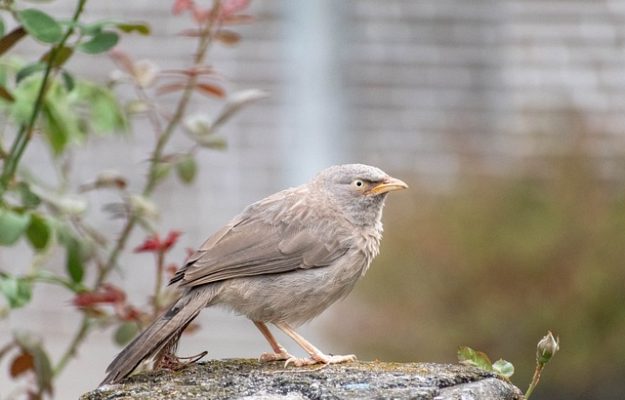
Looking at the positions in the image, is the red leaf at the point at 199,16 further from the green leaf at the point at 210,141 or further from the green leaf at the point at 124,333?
the green leaf at the point at 124,333

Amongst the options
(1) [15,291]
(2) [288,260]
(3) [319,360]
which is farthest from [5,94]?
(3) [319,360]

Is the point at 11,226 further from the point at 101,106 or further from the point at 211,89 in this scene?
the point at 211,89

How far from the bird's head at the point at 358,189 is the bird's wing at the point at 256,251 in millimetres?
295

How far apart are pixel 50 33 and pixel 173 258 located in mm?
9267

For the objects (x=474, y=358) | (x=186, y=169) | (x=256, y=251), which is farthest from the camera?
(x=186, y=169)

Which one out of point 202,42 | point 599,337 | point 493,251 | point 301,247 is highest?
point 202,42

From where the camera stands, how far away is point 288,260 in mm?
4656

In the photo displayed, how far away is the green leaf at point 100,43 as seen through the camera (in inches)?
157

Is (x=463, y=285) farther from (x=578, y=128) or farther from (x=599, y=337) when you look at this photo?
(x=578, y=128)

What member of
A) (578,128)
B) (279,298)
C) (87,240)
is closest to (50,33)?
(87,240)

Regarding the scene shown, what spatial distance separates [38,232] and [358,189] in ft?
4.97

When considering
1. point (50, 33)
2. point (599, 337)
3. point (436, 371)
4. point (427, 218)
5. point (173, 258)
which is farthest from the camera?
point (173, 258)

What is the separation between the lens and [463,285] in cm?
897

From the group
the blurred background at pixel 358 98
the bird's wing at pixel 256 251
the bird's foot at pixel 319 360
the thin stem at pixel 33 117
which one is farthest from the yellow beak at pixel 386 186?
the blurred background at pixel 358 98
